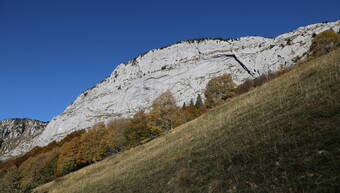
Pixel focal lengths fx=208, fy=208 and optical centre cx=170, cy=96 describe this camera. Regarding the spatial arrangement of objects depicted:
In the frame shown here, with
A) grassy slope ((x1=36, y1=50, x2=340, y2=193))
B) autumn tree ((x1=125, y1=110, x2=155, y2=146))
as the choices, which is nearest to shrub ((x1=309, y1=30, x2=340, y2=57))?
autumn tree ((x1=125, y1=110, x2=155, y2=146))

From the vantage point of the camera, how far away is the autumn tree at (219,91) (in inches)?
2355

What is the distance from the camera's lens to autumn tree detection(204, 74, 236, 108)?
5981 cm

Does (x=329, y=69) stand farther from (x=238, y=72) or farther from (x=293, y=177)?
(x=238, y=72)

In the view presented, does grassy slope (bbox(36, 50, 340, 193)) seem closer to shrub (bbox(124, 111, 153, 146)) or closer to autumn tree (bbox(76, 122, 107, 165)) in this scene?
shrub (bbox(124, 111, 153, 146))

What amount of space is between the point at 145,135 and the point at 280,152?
5742 centimetres

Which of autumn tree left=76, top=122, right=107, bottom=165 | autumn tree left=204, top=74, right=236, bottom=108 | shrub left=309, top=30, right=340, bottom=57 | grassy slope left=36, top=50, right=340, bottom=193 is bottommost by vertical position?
grassy slope left=36, top=50, right=340, bottom=193

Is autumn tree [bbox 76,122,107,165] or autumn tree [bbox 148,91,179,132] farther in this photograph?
autumn tree [bbox 76,122,107,165]

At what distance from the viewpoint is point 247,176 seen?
7.72 m

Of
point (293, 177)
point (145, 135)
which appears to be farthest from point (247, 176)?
point (145, 135)

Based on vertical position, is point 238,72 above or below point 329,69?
above

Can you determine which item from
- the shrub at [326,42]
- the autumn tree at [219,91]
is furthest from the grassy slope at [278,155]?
the shrub at [326,42]

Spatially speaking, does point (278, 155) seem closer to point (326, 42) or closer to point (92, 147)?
point (92, 147)

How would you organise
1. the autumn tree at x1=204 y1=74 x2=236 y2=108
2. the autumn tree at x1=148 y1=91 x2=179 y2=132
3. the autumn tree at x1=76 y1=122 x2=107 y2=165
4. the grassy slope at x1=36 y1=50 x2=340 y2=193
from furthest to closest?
the autumn tree at x1=76 y1=122 x2=107 y2=165, the autumn tree at x1=204 y1=74 x2=236 y2=108, the autumn tree at x1=148 y1=91 x2=179 y2=132, the grassy slope at x1=36 y1=50 x2=340 y2=193

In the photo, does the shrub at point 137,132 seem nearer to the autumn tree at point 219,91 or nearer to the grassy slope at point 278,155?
the autumn tree at point 219,91
